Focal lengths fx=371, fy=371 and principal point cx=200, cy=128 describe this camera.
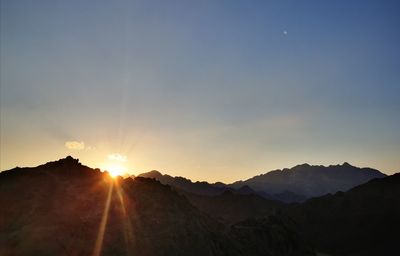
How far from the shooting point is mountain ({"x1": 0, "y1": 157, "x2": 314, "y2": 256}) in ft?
129

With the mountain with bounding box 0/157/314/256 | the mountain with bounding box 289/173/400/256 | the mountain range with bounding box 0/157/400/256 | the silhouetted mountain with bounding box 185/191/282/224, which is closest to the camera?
the mountain with bounding box 0/157/314/256

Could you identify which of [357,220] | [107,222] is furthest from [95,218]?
[357,220]

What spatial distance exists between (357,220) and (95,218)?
264 ft

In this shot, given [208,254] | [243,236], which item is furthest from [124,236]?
[243,236]

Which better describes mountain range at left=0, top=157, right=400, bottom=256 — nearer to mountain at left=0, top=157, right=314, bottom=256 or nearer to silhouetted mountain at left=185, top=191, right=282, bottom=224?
mountain at left=0, top=157, right=314, bottom=256

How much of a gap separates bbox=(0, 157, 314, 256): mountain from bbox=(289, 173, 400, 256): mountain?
142 feet

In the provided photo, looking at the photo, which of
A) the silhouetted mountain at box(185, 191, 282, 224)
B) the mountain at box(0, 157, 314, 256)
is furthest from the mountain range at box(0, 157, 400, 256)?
the silhouetted mountain at box(185, 191, 282, 224)

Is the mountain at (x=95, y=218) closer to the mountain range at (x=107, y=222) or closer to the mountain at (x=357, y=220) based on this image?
the mountain range at (x=107, y=222)

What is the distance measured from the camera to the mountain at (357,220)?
90.0 metres

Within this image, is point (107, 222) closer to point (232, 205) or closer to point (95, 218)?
point (95, 218)

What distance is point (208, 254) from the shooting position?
159 feet

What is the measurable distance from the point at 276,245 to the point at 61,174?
39.4m

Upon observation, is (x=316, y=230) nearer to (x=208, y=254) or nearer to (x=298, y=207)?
(x=298, y=207)

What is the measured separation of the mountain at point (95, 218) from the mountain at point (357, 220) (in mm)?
43246
